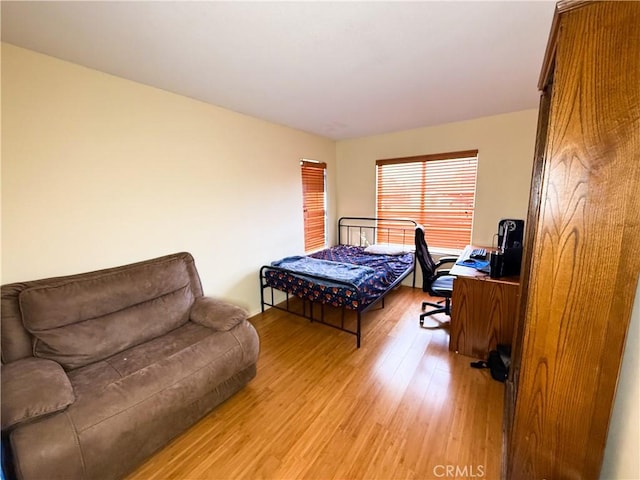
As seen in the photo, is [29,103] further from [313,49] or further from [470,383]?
[470,383]

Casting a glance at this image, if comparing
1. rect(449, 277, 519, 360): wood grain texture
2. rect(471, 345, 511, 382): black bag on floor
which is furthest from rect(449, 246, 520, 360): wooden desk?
rect(471, 345, 511, 382): black bag on floor

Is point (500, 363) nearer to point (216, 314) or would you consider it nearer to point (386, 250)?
point (386, 250)

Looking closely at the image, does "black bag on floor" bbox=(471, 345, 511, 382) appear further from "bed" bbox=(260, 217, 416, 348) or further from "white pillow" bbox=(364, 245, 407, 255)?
"white pillow" bbox=(364, 245, 407, 255)

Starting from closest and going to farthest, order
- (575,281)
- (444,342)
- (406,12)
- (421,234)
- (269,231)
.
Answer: (575,281)
(406,12)
(444,342)
(421,234)
(269,231)

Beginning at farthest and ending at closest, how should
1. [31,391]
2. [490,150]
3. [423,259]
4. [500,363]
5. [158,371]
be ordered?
[490,150], [423,259], [500,363], [158,371], [31,391]

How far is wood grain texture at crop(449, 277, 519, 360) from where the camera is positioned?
2.19m

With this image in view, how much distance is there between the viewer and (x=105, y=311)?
5.97 ft

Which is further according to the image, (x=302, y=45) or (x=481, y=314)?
(x=481, y=314)

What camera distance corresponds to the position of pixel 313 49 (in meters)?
1.67

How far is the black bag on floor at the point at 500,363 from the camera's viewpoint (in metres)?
2.03

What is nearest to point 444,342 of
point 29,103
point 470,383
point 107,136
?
point 470,383

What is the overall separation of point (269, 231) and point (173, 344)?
1832 mm
